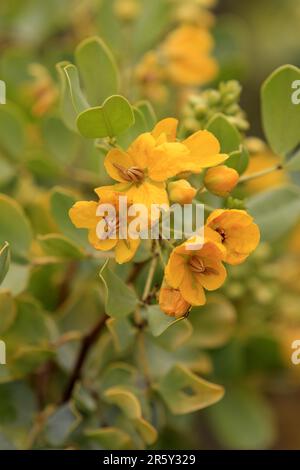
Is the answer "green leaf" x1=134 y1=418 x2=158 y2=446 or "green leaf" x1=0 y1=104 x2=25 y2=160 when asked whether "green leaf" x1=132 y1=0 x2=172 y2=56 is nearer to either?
"green leaf" x1=0 y1=104 x2=25 y2=160

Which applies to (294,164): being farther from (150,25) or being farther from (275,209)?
(150,25)

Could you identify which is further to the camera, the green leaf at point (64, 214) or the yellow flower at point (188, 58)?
the yellow flower at point (188, 58)

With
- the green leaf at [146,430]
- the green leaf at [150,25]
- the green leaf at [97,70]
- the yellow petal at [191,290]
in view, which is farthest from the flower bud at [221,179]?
the green leaf at [150,25]

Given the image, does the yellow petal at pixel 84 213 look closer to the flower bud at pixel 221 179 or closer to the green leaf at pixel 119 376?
the flower bud at pixel 221 179

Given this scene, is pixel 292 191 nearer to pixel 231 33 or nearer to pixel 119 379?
pixel 119 379

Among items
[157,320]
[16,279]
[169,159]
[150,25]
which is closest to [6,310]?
[16,279]

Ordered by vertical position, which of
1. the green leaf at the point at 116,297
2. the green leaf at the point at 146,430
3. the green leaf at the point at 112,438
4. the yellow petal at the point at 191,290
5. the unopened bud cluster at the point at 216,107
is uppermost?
the unopened bud cluster at the point at 216,107

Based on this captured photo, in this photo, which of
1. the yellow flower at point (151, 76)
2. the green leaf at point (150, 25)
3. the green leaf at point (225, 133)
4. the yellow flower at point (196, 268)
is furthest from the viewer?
the green leaf at point (150, 25)
